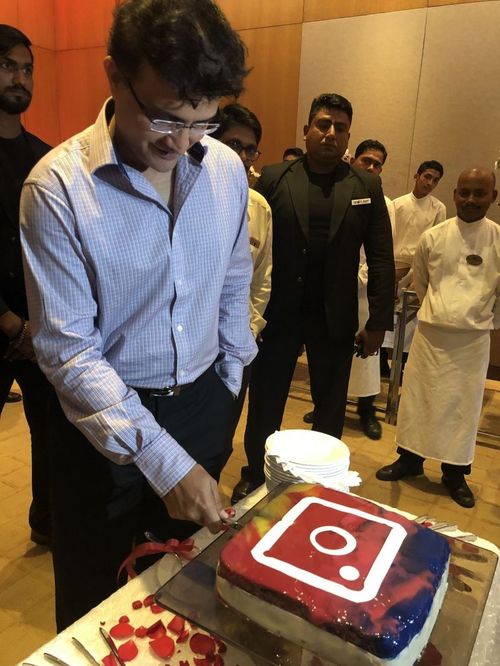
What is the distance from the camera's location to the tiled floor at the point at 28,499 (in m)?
1.64

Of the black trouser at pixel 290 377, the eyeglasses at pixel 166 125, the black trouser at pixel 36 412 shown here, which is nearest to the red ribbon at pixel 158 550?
the eyeglasses at pixel 166 125

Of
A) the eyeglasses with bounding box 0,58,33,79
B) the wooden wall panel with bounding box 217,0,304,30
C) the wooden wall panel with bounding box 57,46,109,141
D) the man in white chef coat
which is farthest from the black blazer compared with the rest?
the wooden wall panel with bounding box 57,46,109,141

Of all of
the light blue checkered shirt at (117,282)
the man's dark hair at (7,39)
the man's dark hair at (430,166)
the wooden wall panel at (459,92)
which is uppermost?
the wooden wall panel at (459,92)

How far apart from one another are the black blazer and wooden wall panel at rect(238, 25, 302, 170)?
10.3ft

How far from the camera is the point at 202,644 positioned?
74 cm

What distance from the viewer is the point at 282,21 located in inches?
194

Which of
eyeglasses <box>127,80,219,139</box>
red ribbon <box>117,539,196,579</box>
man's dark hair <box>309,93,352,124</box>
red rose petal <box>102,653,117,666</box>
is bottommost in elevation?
red rose petal <box>102,653,117,666</box>

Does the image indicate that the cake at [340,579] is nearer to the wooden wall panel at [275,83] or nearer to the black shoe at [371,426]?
the black shoe at [371,426]

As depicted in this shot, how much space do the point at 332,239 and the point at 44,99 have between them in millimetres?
5419

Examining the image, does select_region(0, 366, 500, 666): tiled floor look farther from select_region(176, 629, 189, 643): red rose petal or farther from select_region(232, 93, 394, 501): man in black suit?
select_region(176, 629, 189, 643): red rose petal

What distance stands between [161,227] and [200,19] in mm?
327

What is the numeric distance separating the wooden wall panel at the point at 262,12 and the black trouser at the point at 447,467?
13.3 feet

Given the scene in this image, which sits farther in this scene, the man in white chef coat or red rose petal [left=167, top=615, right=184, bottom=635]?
the man in white chef coat

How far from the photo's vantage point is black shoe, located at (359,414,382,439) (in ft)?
10.0
